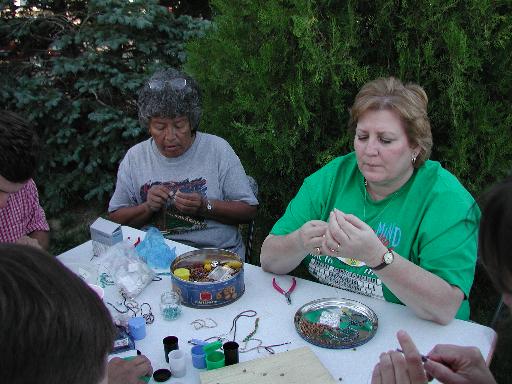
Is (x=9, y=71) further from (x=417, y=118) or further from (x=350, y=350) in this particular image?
(x=350, y=350)

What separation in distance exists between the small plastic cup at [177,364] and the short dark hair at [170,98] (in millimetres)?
1542

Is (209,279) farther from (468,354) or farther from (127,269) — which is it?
(468,354)

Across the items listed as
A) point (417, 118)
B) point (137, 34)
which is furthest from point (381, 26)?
point (137, 34)

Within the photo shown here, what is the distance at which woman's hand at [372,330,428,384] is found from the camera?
1.50 metres

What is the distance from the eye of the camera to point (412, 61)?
3.21m

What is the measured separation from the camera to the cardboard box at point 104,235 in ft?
8.13

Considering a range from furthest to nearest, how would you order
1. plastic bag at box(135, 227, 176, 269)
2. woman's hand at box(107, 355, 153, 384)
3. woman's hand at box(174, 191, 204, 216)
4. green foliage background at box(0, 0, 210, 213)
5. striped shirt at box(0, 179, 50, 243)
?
green foliage background at box(0, 0, 210, 213), woman's hand at box(174, 191, 204, 216), striped shirt at box(0, 179, 50, 243), plastic bag at box(135, 227, 176, 269), woman's hand at box(107, 355, 153, 384)

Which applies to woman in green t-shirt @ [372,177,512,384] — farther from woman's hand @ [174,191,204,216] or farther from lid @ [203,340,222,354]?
woman's hand @ [174,191,204,216]

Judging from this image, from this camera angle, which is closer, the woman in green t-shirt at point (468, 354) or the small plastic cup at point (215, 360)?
the woman in green t-shirt at point (468, 354)

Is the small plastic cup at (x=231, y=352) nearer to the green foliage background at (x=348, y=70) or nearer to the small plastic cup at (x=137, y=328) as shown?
the small plastic cup at (x=137, y=328)

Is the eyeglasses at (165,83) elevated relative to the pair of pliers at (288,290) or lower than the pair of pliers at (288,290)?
elevated

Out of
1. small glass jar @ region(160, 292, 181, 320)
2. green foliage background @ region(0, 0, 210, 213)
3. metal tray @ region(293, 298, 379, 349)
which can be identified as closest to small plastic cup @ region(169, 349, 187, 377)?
small glass jar @ region(160, 292, 181, 320)

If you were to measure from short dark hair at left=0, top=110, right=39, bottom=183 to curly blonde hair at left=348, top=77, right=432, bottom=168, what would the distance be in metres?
1.45

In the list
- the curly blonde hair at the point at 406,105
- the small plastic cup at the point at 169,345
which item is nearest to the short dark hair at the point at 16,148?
the small plastic cup at the point at 169,345
